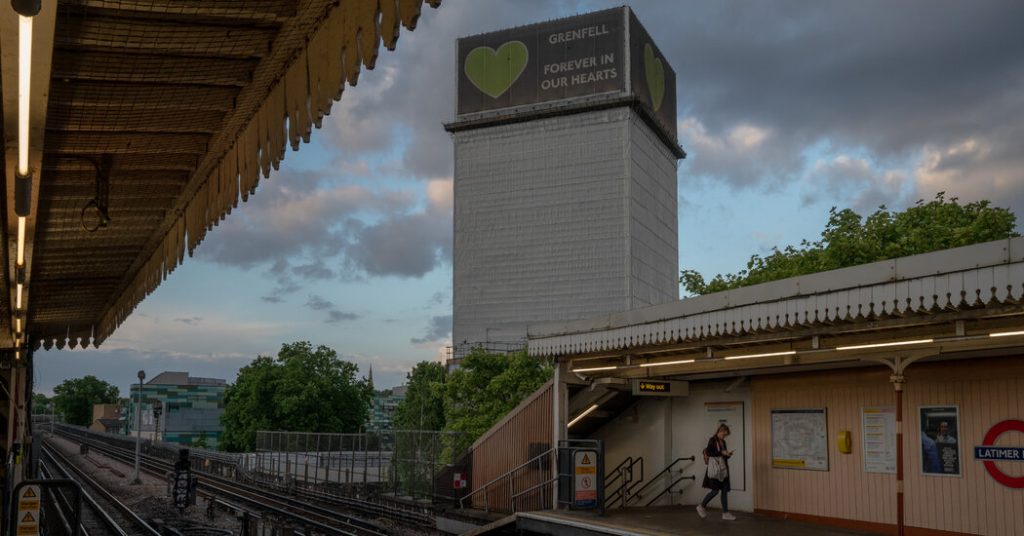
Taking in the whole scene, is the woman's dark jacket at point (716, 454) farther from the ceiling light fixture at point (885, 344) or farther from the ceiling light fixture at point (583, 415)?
the ceiling light fixture at point (583, 415)

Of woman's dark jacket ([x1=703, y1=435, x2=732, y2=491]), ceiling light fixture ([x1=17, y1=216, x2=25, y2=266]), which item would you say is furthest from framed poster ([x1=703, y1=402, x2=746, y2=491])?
ceiling light fixture ([x1=17, y1=216, x2=25, y2=266])

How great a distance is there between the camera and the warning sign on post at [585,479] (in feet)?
48.1

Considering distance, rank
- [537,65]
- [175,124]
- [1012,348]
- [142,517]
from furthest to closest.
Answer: [537,65]
[142,517]
[1012,348]
[175,124]

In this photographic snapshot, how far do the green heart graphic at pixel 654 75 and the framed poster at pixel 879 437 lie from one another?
4094 inches

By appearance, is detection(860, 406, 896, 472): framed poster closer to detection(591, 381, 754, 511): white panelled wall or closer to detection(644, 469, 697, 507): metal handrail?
detection(591, 381, 754, 511): white panelled wall

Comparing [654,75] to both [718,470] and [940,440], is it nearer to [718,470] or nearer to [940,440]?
[718,470]

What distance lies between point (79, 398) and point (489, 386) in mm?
138008

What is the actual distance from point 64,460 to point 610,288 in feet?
221

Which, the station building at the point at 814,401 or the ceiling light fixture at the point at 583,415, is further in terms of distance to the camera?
the ceiling light fixture at the point at 583,415

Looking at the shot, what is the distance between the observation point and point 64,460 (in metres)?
51.6

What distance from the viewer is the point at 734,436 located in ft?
50.5

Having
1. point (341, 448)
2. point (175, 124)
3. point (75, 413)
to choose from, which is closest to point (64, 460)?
point (341, 448)

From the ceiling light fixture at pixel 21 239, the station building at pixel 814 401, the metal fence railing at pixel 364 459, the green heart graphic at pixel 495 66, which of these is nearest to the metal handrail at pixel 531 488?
the station building at pixel 814 401

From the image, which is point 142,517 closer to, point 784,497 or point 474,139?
point 784,497
